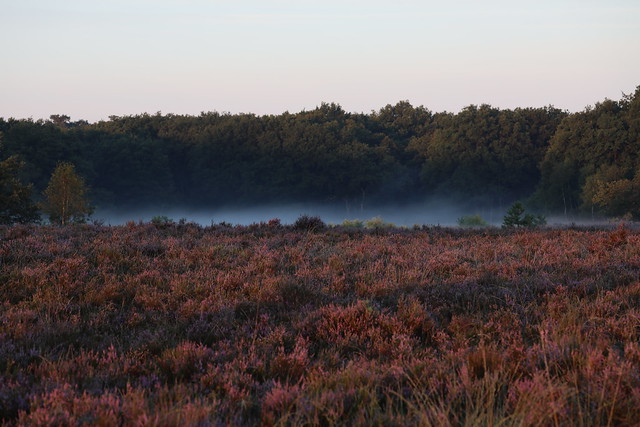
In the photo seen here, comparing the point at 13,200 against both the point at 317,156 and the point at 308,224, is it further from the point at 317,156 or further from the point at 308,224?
the point at 317,156

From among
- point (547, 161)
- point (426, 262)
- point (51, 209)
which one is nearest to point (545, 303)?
point (426, 262)

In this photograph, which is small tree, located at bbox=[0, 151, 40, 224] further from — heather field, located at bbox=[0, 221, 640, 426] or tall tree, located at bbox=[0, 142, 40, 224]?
heather field, located at bbox=[0, 221, 640, 426]

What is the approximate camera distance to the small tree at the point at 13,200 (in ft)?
101

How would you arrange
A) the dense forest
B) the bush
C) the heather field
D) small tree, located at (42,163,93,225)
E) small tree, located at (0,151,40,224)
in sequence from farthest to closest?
the dense forest, small tree, located at (42,163,93,225), small tree, located at (0,151,40,224), the bush, the heather field

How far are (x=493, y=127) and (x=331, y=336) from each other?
70.3 meters

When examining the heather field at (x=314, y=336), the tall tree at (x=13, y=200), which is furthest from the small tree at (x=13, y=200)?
the heather field at (x=314, y=336)

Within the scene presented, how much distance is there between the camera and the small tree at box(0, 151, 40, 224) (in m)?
30.7

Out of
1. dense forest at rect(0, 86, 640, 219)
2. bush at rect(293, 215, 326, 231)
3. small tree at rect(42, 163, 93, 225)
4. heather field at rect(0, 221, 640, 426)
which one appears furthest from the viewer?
dense forest at rect(0, 86, 640, 219)

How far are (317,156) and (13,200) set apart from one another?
4861 cm

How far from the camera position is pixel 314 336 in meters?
5.03

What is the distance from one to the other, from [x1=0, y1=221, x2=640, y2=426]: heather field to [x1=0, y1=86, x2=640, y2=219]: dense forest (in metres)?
52.7

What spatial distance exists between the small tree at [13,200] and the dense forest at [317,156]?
25.5 meters

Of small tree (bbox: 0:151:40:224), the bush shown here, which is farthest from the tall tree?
the bush

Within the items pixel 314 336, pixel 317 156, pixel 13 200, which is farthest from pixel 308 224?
pixel 317 156
